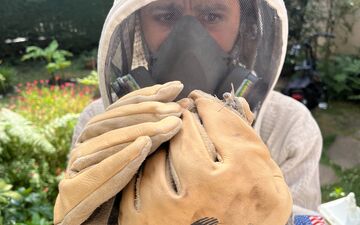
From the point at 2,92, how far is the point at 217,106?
8158 mm

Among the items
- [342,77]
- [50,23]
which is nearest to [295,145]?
[342,77]

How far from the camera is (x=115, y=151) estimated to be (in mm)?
928

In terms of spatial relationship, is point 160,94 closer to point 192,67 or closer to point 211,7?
point 192,67

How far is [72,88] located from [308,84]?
138 inches

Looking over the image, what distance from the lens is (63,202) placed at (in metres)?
0.94

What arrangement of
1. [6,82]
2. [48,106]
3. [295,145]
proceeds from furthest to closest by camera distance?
[6,82] < [48,106] < [295,145]

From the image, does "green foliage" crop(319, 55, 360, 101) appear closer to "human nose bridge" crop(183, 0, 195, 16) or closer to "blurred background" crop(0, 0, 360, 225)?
"blurred background" crop(0, 0, 360, 225)

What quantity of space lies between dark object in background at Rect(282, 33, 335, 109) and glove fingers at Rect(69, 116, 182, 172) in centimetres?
562

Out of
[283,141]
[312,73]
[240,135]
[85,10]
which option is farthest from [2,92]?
[240,135]

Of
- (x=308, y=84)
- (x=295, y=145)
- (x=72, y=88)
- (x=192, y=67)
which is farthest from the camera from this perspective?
(x=308, y=84)

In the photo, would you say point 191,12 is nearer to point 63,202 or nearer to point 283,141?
point 283,141

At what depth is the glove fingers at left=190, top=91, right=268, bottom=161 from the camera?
90 centimetres

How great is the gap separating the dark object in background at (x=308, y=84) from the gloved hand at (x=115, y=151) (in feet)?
18.3

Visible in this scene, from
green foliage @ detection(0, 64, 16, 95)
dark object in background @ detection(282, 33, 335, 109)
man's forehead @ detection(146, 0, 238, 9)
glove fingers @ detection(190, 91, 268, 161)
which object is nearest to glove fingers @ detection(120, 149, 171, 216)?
glove fingers @ detection(190, 91, 268, 161)
